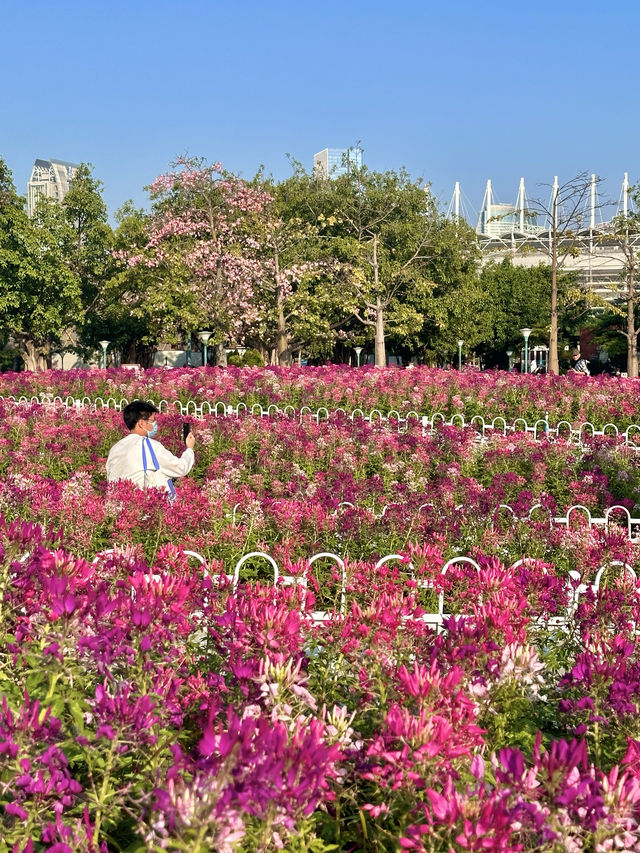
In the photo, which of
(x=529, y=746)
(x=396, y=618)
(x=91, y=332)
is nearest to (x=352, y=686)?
(x=396, y=618)

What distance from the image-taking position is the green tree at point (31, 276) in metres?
33.7

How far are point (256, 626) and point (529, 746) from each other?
101cm

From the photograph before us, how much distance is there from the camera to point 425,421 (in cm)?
1184

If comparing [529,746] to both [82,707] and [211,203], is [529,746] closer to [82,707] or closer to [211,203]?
[82,707]

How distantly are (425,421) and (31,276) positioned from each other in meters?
26.3

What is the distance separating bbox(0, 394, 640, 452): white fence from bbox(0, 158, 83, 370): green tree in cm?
1922

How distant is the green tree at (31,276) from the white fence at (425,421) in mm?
19218

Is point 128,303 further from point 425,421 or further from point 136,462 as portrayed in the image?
point 136,462

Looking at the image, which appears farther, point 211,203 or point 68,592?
point 211,203

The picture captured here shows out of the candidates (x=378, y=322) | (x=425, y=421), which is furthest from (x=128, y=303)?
(x=425, y=421)

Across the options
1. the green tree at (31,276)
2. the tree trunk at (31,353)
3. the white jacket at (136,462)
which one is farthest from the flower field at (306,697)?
the tree trunk at (31,353)

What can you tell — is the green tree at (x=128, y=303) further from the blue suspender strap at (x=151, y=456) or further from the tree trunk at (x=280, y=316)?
the blue suspender strap at (x=151, y=456)

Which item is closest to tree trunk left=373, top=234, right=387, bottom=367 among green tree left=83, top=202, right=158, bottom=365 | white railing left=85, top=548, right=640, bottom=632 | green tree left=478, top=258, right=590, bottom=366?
green tree left=83, top=202, right=158, bottom=365

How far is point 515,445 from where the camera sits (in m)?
8.89
